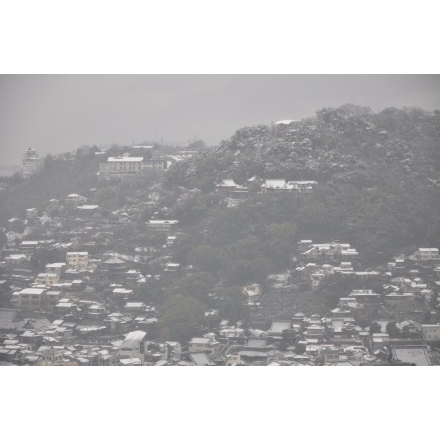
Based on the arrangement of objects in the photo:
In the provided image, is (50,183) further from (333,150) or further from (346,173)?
(346,173)

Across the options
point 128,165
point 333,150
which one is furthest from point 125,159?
point 333,150

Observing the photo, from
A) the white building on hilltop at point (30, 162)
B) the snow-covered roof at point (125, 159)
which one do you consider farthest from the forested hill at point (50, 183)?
the snow-covered roof at point (125, 159)

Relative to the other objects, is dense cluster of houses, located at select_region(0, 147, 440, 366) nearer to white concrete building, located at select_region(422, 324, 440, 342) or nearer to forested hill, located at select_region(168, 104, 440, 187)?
white concrete building, located at select_region(422, 324, 440, 342)

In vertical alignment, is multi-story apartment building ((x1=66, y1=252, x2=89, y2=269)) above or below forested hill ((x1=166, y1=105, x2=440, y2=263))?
below

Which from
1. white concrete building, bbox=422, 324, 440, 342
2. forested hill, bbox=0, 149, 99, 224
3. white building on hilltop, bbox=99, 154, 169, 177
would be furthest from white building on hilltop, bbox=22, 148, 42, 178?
white concrete building, bbox=422, 324, 440, 342

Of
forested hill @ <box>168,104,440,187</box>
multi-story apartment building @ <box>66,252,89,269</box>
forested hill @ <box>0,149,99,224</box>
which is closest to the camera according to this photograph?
multi-story apartment building @ <box>66,252,89,269</box>

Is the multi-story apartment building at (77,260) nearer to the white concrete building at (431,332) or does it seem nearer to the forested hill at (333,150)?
the forested hill at (333,150)
